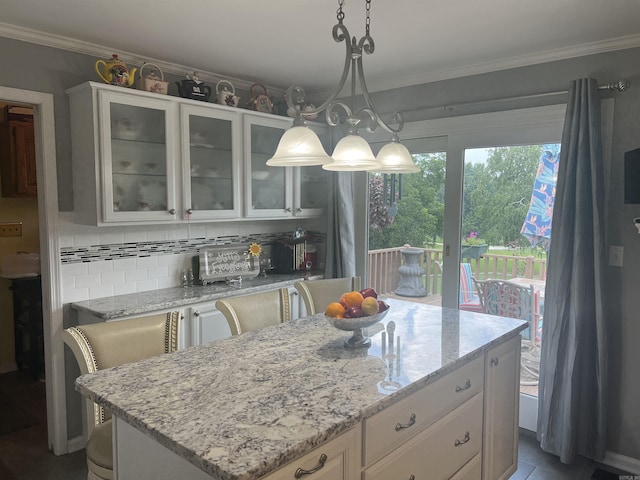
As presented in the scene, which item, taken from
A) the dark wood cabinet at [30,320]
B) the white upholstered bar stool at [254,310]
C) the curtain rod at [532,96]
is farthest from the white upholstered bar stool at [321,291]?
the dark wood cabinet at [30,320]

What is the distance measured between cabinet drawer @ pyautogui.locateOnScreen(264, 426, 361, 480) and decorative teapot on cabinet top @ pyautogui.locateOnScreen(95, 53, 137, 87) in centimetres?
248

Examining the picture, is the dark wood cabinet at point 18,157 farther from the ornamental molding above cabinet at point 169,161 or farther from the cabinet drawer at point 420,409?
the cabinet drawer at point 420,409

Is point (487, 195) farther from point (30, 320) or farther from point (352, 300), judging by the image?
point (30, 320)

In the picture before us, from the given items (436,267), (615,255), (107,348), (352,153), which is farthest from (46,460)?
(615,255)

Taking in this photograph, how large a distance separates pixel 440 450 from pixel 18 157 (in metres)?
4.10

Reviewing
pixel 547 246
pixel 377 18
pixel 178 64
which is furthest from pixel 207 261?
pixel 547 246

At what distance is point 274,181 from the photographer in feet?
12.8

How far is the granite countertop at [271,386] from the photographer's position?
3.99 feet

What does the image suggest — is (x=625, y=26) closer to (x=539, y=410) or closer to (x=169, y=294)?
(x=539, y=410)

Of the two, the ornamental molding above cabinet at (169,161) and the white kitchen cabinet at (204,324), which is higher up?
the ornamental molding above cabinet at (169,161)

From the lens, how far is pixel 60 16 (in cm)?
250

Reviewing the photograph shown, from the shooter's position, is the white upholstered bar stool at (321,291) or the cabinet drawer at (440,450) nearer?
the cabinet drawer at (440,450)

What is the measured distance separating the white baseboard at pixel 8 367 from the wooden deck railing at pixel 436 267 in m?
3.26

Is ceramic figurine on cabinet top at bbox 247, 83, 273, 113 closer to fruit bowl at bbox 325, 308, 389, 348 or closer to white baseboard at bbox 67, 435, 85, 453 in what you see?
fruit bowl at bbox 325, 308, 389, 348
